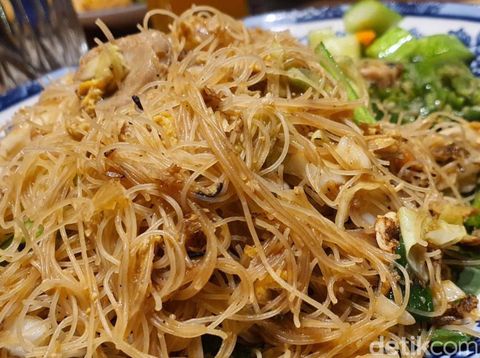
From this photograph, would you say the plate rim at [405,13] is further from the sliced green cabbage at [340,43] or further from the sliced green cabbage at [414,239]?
the sliced green cabbage at [414,239]

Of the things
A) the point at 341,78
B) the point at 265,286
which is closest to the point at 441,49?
the point at 341,78

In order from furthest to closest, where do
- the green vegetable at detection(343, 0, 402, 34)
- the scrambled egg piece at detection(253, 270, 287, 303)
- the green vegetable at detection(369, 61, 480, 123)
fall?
the green vegetable at detection(343, 0, 402, 34) → the green vegetable at detection(369, 61, 480, 123) → the scrambled egg piece at detection(253, 270, 287, 303)

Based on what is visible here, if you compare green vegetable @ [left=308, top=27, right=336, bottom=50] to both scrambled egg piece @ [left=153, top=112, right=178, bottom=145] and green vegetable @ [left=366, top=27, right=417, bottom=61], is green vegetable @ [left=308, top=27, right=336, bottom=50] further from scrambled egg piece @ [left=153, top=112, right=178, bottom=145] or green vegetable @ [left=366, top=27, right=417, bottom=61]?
scrambled egg piece @ [left=153, top=112, right=178, bottom=145]

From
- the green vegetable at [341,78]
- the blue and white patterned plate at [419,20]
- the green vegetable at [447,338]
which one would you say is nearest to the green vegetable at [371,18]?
the blue and white patterned plate at [419,20]

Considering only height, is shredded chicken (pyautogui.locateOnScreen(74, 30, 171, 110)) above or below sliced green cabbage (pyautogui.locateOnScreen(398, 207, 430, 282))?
above

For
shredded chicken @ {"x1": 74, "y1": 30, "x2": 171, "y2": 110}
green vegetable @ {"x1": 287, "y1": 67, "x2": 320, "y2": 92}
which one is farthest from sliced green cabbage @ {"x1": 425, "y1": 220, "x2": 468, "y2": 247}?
shredded chicken @ {"x1": 74, "y1": 30, "x2": 171, "y2": 110}

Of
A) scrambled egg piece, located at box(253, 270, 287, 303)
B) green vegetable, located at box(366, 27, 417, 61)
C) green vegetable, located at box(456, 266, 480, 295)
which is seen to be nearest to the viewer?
scrambled egg piece, located at box(253, 270, 287, 303)

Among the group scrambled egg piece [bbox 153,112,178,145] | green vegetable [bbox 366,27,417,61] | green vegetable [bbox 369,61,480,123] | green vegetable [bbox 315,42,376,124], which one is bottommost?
green vegetable [bbox 369,61,480,123]
